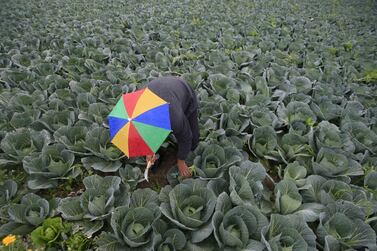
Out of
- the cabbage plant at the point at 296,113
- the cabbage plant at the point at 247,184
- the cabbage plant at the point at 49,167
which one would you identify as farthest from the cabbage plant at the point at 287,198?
the cabbage plant at the point at 49,167

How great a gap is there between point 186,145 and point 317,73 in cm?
331

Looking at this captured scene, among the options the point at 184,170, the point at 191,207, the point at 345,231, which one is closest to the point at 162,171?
the point at 184,170

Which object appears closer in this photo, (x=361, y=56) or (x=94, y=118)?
(x=94, y=118)

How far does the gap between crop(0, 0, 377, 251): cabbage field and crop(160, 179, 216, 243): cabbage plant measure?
0.04ft

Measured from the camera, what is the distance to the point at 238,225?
237 cm

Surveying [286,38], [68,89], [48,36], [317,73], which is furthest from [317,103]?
[48,36]

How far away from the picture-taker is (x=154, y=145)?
206 centimetres

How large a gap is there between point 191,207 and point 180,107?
867mm

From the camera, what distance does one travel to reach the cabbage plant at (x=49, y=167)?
2.83 meters

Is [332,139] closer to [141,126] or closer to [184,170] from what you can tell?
[184,170]

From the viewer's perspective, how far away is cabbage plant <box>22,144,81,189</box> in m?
2.83

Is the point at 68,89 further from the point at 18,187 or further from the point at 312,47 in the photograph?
the point at 312,47

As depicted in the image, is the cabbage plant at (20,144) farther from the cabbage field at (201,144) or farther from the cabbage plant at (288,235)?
the cabbage plant at (288,235)

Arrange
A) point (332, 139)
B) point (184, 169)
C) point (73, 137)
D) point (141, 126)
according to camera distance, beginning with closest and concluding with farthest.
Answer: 1. point (141, 126)
2. point (184, 169)
3. point (73, 137)
4. point (332, 139)
